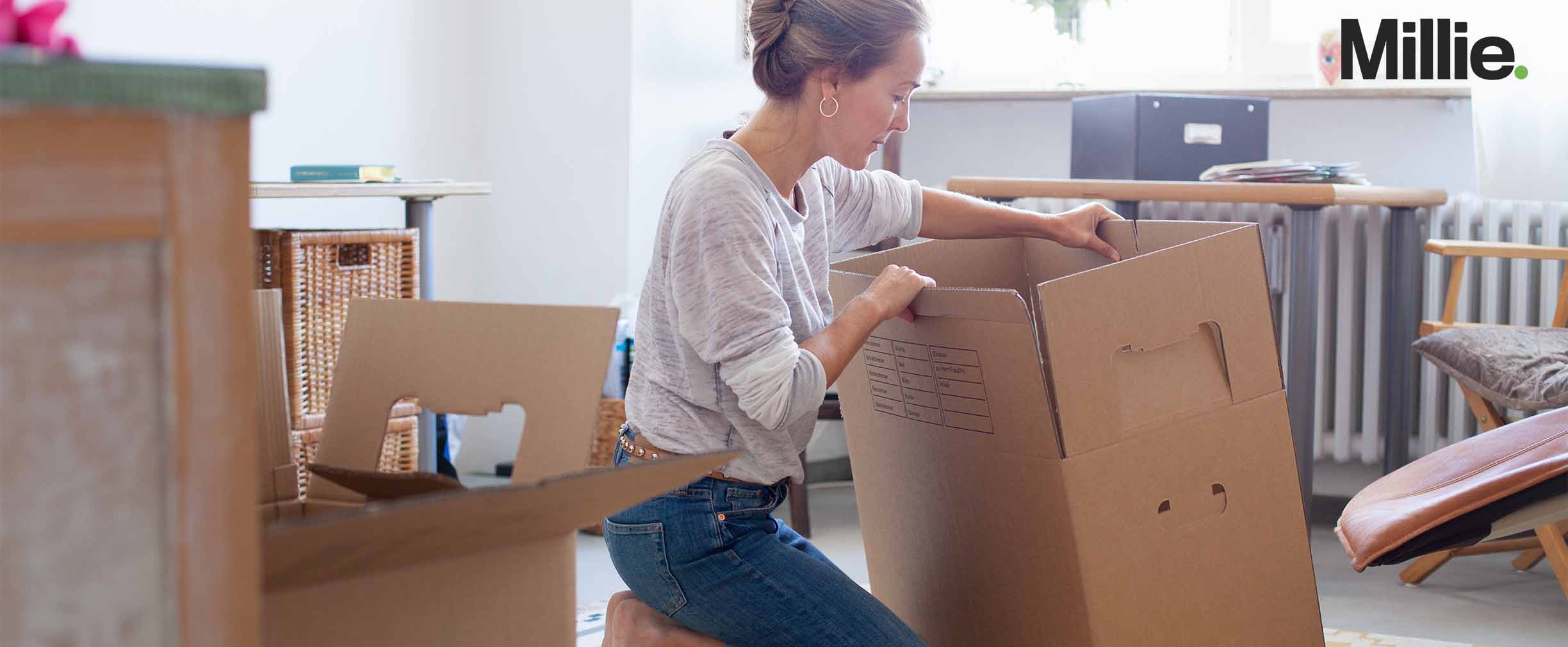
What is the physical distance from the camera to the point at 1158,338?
1233 millimetres

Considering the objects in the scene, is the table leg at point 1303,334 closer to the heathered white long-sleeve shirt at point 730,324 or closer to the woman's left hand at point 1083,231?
the woman's left hand at point 1083,231

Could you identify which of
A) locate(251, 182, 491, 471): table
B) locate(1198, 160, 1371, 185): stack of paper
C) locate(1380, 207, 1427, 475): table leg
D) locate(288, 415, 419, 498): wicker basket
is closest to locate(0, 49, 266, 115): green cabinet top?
locate(251, 182, 491, 471): table

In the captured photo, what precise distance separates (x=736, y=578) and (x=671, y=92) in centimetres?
214

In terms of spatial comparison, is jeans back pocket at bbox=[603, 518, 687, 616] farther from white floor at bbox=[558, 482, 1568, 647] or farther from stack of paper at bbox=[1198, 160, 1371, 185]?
stack of paper at bbox=[1198, 160, 1371, 185]

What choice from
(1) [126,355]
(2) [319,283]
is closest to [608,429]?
(2) [319,283]

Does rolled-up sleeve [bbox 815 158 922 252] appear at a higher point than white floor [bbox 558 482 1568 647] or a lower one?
higher

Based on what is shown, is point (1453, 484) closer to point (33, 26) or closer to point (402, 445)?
point (33, 26)

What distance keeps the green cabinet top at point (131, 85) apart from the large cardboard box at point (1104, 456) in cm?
74

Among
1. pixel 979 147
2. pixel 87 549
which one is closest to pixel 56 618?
pixel 87 549

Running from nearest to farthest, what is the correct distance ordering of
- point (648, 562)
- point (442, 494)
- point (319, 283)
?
point (442, 494)
point (648, 562)
point (319, 283)

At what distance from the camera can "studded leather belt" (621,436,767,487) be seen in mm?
1293

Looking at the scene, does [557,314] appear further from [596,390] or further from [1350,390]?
[1350,390]

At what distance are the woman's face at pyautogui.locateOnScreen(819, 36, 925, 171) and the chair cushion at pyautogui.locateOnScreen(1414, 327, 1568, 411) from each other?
143cm

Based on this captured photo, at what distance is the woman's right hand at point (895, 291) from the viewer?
125 cm
